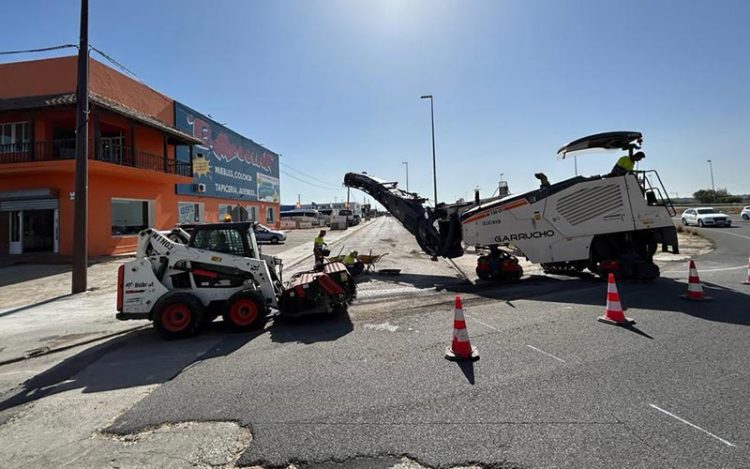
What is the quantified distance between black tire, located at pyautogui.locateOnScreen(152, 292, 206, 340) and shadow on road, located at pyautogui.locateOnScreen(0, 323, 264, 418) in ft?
0.56

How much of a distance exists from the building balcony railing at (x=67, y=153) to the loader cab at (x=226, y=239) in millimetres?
14743

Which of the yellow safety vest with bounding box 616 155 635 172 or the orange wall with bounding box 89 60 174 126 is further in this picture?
the orange wall with bounding box 89 60 174 126

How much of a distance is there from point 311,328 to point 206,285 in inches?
82.0

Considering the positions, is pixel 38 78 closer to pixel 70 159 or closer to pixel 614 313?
pixel 70 159

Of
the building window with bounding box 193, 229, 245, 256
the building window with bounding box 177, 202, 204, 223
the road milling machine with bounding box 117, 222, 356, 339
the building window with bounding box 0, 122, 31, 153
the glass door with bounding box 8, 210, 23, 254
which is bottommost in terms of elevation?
the road milling machine with bounding box 117, 222, 356, 339

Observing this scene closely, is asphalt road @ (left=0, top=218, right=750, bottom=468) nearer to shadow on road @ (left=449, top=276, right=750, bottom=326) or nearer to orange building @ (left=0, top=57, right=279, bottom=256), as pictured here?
shadow on road @ (left=449, top=276, right=750, bottom=326)

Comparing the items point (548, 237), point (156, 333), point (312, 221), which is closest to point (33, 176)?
point (156, 333)

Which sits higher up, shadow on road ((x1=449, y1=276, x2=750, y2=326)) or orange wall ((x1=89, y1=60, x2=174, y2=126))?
orange wall ((x1=89, y1=60, x2=174, y2=126))

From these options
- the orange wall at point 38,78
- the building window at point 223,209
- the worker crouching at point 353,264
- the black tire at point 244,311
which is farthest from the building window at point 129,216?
the black tire at point 244,311

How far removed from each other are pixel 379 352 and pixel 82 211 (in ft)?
35.3

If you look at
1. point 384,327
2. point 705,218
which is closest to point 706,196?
point 705,218

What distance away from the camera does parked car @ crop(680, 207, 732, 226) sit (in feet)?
93.4

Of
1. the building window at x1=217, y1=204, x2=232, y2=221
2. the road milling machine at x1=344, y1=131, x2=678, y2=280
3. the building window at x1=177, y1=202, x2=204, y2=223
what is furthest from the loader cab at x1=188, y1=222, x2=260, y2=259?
the building window at x1=217, y1=204, x2=232, y2=221

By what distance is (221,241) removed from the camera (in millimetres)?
6875
